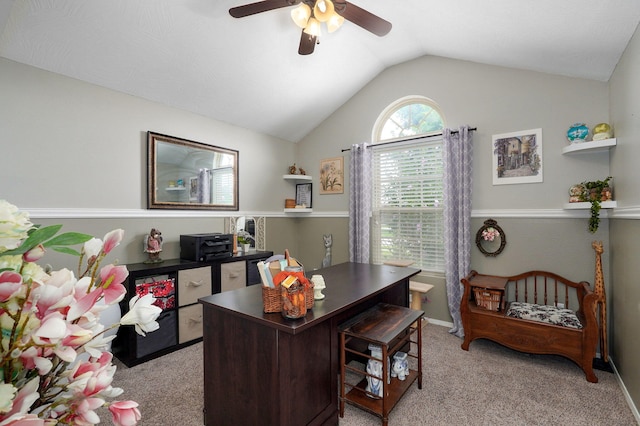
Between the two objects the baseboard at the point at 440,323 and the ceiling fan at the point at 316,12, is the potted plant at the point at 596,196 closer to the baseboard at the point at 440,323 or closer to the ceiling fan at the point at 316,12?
the baseboard at the point at 440,323

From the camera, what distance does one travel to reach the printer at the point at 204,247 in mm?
3221

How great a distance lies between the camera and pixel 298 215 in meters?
4.88

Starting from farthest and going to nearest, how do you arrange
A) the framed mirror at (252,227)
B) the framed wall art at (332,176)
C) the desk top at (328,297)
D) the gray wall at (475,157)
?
1. the framed wall art at (332,176)
2. the framed mirror at (252,227)
3. the gray wall at (475,157)
4. the desk top at (328,297)

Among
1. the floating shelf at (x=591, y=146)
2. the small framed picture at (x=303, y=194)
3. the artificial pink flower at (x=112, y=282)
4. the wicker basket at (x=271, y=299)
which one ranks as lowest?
the wicker basket at (x=271, y=299)

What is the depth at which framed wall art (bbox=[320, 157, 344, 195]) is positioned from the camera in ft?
14.7

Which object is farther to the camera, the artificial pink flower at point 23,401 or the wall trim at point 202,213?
the wall trim at point 202,213

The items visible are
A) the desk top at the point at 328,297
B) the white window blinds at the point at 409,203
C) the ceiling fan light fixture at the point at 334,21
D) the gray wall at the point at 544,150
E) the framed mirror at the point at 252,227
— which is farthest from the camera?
the framed mirror at the point at 252,227

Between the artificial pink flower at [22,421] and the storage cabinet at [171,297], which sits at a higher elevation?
the artificial pink flower at [22,421]

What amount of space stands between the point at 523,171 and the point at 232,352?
3.27m

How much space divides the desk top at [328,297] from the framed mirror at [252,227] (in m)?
1.83

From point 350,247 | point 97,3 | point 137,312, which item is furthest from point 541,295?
point 97,3

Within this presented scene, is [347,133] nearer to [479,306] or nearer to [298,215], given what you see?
[298,215]

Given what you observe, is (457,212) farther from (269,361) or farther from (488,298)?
(269,361)

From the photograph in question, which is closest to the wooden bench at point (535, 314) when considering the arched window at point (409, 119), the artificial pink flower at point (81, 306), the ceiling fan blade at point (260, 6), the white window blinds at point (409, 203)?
the white window blinds at point (409, 203)
